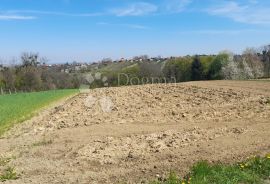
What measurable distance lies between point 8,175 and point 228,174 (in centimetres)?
450

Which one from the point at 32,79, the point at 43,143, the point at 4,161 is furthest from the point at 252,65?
the point at 4,161

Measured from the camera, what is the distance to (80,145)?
1199cm

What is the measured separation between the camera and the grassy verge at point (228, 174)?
7.32m

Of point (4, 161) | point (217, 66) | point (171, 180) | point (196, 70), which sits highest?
point (217, 66)

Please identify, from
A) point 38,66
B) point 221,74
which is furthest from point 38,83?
point 221,74

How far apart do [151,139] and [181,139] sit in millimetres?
893

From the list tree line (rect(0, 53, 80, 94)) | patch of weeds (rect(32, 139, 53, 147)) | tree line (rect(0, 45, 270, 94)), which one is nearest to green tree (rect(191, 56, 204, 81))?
tree line (rect(0, 45, 270, 94))

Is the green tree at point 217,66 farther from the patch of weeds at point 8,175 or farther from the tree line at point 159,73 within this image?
the patch of weeds at point 8,175

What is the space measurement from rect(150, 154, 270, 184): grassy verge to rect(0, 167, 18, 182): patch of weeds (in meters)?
3.15

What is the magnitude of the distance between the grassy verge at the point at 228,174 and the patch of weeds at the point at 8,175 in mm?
3152

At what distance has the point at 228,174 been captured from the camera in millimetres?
7629

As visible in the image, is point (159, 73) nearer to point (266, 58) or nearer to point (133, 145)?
point (266, 58)

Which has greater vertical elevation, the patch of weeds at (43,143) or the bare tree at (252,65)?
the bare tree at (252,65)

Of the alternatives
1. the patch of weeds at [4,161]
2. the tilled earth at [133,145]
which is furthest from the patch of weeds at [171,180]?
the patch of weeds at [4,161]
